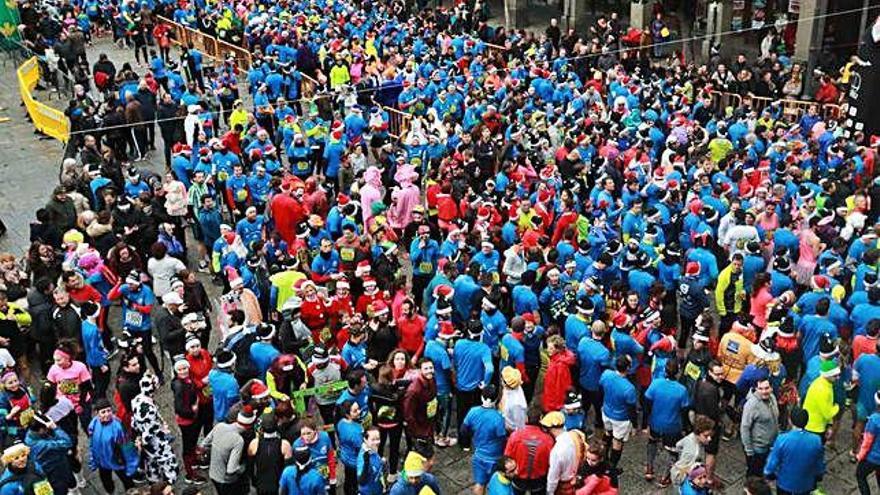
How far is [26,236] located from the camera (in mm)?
16109

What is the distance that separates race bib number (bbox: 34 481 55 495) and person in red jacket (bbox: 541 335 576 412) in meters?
4.71

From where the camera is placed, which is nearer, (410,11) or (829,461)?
(829,461)

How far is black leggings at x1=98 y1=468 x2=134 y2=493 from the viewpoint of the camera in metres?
8.73

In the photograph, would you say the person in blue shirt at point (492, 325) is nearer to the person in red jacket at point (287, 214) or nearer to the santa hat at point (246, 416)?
the santa hat at point (246, 416)

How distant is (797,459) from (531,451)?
7.57 ft

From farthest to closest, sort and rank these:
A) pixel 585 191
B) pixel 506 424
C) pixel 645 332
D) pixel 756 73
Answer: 1. pixel 756 73
2. pixel 585 191
3. pixel 645 332
4. pixel 506 424

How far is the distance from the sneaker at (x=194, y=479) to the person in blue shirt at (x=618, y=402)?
13.7 feet

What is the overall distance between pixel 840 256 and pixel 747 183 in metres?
2.36

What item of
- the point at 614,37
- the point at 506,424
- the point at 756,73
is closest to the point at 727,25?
the point at 614,37

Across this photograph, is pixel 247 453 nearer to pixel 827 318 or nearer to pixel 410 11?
pixel 827 318

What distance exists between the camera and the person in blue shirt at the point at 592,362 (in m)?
9.22

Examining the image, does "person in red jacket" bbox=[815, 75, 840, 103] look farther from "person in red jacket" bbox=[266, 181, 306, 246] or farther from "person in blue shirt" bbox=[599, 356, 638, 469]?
"person in blue shirt" bbox=[599, 356, 638, 469]

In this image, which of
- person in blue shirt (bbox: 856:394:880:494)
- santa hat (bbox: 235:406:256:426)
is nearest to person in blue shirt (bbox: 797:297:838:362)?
person in blue shirt (bbox: 856:394:880:494)

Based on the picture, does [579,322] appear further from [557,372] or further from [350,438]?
[350,438]
